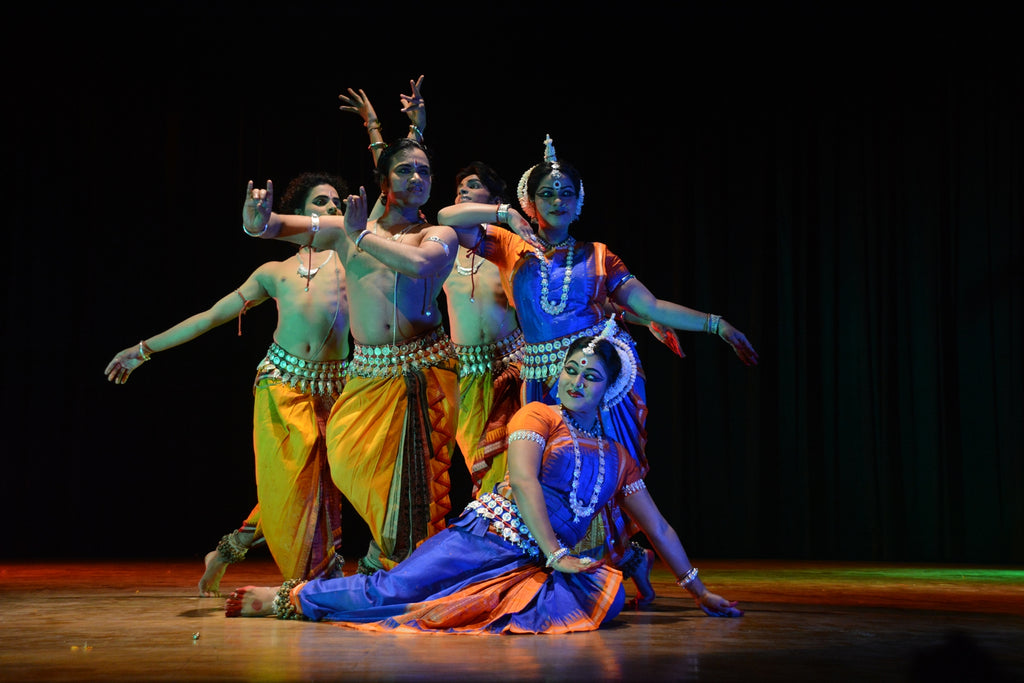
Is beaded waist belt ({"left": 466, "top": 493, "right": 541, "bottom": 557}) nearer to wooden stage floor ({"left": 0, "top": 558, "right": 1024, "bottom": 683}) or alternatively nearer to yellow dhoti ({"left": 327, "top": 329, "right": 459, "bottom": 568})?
wooden stage floor ({"left": 0, "top": 558, "right": 1024, "bottom": 683})

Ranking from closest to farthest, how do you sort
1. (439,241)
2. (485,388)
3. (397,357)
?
(439,241) < (397,357) < (485,388)

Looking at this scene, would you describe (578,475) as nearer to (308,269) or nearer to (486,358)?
(486,358)

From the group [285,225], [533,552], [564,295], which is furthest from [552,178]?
[533,552]

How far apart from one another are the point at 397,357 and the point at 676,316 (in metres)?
0.95

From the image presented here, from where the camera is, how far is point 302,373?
371 centimetres

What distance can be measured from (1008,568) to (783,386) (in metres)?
1.49

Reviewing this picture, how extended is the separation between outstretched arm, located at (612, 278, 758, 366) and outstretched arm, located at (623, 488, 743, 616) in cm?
58

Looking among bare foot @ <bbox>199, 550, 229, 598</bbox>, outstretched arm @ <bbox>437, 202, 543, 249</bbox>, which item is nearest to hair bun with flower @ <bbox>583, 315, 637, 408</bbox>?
outstretched arm @ <bbox>437, 202, 543, 249</bbox>

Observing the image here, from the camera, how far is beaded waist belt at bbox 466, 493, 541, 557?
2.91 meters

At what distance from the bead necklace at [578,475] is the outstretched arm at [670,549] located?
0.53ft

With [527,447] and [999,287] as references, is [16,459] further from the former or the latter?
[999,287]

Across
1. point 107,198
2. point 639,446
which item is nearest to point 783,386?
point 639,446

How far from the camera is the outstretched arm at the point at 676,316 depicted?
3.25 m

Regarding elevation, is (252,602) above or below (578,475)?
below
